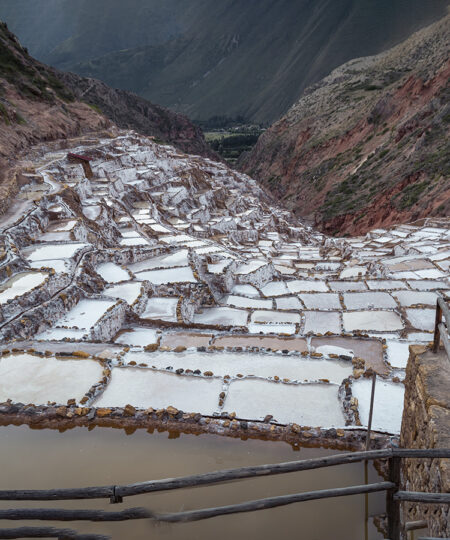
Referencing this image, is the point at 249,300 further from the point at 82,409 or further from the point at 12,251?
the point at 82,409

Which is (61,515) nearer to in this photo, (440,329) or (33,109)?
(440,329)

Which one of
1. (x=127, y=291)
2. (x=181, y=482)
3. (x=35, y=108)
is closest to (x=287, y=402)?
(x=181, y=482)

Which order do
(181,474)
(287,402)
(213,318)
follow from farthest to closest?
1. (213,318)
2. (287,402)
3. (181,474)

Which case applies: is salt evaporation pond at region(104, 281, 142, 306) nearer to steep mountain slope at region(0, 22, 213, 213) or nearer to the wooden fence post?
steep mountain slope at region(0, 22, 213, 213)

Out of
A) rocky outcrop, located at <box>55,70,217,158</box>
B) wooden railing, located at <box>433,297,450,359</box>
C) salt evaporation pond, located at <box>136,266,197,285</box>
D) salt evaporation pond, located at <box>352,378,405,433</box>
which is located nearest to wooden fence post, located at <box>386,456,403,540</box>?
wooden railing, located at <box>433,297,450,359</box>

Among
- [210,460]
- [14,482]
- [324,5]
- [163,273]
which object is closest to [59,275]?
[163,273]

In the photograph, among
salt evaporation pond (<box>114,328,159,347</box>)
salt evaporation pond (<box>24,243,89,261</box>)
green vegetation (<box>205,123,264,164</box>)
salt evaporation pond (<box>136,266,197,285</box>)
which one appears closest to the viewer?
salt evaporation pond (<box>114,328,159,347</box>)
